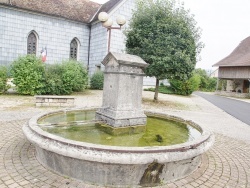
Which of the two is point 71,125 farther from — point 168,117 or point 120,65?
point 168,117

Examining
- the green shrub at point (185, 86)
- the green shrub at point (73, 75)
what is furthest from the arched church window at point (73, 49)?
the green shrub at point (185, 86)

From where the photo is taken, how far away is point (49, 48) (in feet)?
70.4

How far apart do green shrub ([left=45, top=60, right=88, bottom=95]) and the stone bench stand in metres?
4.27

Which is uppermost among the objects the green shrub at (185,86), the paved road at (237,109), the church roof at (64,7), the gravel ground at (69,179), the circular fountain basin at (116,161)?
the church roof at (64,7)

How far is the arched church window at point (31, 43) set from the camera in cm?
2053

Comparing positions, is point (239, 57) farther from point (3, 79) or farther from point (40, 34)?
point (3, 79)

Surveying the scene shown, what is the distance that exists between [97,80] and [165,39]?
9.78 metres

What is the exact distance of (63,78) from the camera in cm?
1552

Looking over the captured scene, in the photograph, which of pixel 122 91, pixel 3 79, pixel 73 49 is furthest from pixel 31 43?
pixel 122 91

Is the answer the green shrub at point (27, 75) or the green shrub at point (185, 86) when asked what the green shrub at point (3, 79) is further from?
the green shrub at point (185, 86)

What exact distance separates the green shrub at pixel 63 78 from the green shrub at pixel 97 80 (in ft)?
13.6

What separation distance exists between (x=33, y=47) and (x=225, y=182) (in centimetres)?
2111

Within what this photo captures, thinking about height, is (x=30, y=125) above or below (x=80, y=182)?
above

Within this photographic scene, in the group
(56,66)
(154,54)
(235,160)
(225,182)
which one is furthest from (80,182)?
(56,66)
